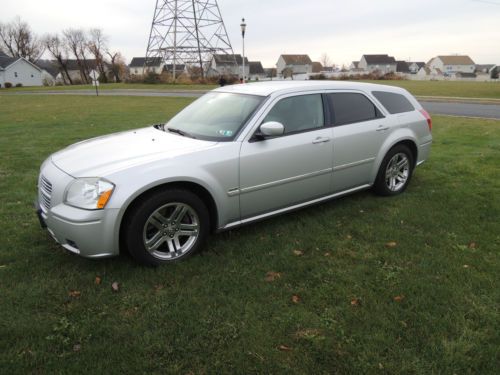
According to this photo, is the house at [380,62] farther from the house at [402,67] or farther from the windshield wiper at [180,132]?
the windshield wiper at [180,132]

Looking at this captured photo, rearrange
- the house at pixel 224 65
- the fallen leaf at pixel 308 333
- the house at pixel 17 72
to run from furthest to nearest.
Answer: the house at pixel 17 72 → the house at pixel 224 65 → the fallen leaf at pixel 308 333

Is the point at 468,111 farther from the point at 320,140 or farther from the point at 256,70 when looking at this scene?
the point at 256,70

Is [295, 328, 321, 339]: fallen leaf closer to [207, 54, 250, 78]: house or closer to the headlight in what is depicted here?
the headlight

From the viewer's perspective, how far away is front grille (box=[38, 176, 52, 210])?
3.50m

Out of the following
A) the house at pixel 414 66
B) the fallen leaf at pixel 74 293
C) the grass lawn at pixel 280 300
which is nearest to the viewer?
the grass lawn at pixel 280 300

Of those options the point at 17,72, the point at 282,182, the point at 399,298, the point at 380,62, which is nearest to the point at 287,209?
the point at 282,182

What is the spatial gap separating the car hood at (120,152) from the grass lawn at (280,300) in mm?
897

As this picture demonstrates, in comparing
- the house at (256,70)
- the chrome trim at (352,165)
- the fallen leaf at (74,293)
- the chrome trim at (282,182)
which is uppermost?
the house at (256,70)

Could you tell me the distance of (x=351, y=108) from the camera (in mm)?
4855

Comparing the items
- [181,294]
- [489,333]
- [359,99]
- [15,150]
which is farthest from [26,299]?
[15,150]

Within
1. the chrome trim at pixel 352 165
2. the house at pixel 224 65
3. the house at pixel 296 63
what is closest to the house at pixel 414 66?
the house at pixel 296 63

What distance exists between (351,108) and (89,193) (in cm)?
323

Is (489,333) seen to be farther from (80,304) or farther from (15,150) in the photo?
(15,150)

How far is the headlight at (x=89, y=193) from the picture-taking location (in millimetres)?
3203
